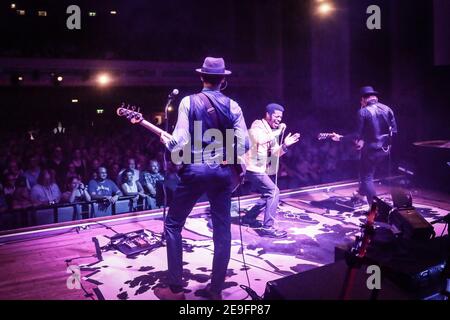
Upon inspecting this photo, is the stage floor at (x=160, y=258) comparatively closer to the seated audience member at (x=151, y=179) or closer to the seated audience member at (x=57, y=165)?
the seated audience member at (x=151, y=179)

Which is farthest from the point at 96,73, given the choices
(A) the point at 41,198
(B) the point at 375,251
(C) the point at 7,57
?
(B) the point at 375,251

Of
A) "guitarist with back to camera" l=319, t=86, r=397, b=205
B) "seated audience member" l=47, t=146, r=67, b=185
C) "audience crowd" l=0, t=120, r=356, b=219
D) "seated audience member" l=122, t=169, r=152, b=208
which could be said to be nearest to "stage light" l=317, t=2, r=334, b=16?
"audience crowd" l=0, t=120, r=356, b=219

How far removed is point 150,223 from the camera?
4762 mm

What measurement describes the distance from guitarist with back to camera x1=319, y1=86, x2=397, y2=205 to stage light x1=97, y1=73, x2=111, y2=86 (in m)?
7.48

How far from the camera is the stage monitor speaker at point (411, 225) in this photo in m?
Answer: 2.70

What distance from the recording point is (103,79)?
10.7m

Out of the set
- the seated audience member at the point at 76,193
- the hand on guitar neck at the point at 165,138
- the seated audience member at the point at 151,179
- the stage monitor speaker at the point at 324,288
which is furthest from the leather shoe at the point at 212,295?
the seated audience member at the point at 76,193

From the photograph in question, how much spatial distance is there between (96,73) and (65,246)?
7.52 meters

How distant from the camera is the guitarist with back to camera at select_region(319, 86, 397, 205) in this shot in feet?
16.2

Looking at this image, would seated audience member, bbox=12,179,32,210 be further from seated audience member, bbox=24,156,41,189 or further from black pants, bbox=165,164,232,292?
black pants, bbox=165,164,232,292

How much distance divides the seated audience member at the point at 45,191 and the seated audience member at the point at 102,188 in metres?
0.50

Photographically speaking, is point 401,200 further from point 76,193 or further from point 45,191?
point 45,191

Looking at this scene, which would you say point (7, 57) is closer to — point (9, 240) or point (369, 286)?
point (9, 240)

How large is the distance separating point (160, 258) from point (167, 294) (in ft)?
2.46
